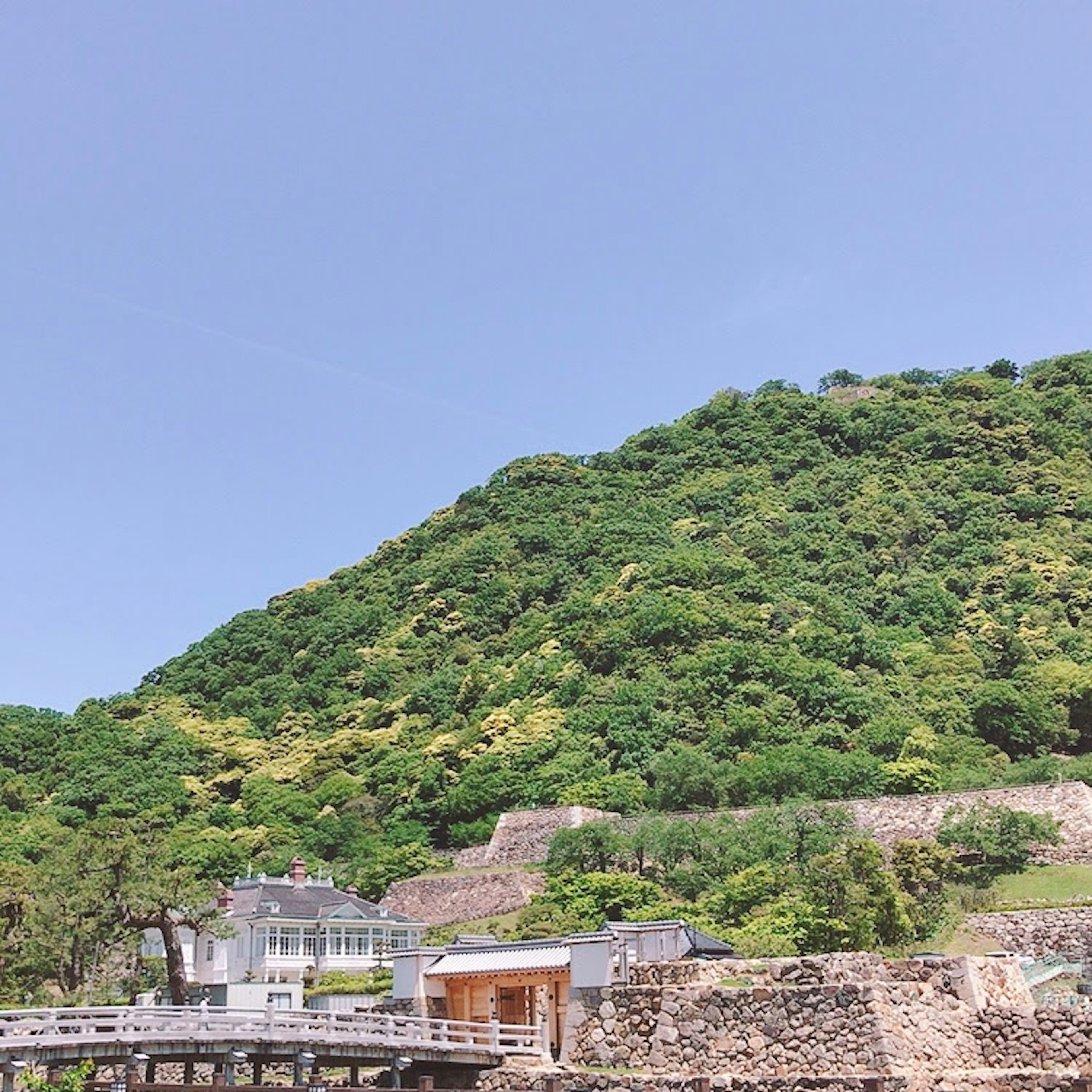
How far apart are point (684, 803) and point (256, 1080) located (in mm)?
31984

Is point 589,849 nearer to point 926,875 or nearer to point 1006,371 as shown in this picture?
point 926,875

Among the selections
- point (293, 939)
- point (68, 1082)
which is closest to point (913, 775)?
point (293, 939)

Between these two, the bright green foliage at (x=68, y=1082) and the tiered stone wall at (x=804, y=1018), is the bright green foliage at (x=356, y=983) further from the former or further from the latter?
the bright green foliage at (x=68, y=1082)

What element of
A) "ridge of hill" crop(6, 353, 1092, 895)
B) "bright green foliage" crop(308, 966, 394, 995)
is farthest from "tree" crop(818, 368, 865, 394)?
"bright green foliage" crop(308, 966, 394, 995)

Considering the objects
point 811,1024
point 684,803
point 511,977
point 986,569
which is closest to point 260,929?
point 684,803

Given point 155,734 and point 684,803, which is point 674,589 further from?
point 155,734

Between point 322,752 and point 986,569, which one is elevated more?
point 986,569

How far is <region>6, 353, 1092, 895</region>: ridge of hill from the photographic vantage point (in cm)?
6131

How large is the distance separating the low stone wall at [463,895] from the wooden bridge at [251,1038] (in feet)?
74.0

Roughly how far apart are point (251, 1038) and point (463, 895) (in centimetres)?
3010

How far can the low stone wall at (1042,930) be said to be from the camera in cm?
3659

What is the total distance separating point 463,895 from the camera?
53.0 m

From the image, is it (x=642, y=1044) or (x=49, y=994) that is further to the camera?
(x=49, y=994)

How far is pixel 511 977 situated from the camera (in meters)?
28.2
